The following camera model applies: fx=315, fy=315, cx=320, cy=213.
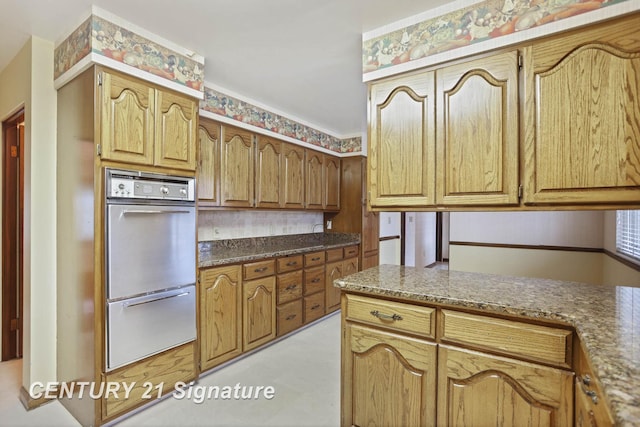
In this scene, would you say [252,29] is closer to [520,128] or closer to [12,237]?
[520,128]

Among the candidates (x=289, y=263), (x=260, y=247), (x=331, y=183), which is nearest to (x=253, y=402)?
(x=289, y=263)

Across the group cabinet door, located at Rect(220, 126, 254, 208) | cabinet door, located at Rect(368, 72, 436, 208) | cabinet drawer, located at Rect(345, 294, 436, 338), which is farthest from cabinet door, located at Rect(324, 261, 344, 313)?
cabinet drawer, located at Rect(345, 294, 436, 338)

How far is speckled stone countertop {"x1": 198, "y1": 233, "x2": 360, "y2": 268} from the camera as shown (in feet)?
8.73

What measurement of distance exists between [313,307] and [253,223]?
3.87ft

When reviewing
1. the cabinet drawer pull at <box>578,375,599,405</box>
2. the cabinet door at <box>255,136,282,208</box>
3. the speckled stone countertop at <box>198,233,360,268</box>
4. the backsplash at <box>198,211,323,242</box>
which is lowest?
the cabinet drawer pull at <box>578,375,599,405</box>

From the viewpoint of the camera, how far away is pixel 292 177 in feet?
12.0

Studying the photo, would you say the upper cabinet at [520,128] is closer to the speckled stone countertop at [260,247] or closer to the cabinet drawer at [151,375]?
the speckled stone countertop at [260,247]

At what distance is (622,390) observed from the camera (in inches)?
27.0

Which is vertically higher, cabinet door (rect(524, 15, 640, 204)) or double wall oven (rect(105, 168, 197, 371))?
cabinet door (rect(524, 15, 640, 204))

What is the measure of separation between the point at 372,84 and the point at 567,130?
1.05m

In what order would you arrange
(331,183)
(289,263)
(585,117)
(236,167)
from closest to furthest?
(585,117) → (236,167) → (289,263) → (331,183)

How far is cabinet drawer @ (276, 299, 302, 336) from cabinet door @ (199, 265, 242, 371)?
1.66ft

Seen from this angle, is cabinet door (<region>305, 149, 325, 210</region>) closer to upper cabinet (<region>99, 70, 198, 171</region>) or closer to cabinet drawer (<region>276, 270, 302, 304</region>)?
cabinet drawer (<region>276, 270, 302, 304</region>)

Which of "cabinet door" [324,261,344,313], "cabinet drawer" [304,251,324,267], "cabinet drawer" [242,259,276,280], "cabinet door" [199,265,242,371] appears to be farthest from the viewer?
"cabinet door" [324,261,344,313]
